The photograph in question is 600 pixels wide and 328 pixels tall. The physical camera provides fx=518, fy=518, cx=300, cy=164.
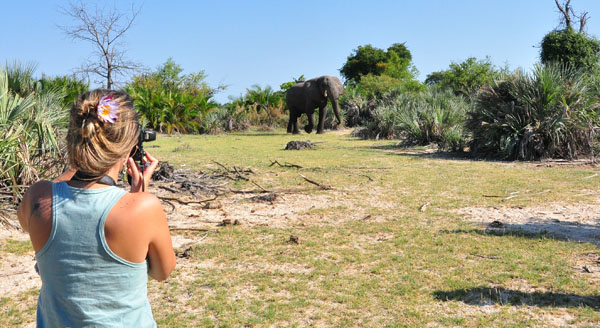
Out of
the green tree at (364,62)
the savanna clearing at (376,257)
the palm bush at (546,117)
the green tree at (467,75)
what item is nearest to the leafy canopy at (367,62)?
the green tree at (364,62)

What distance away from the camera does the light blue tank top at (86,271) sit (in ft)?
5.48

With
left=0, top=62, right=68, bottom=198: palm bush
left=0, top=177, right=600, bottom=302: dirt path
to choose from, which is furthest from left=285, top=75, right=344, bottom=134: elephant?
left=0, top=62, right=68, bottom=198: palm bush

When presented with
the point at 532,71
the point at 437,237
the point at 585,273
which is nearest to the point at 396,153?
the point at 532,71

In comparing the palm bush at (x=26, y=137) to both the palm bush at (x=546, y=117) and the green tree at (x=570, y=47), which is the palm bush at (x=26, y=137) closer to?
the palm bush at (x=546, y=117)

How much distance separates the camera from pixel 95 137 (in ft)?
5.48

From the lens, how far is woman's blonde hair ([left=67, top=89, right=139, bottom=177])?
1669 mm

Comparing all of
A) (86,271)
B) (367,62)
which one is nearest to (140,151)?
(86,271)

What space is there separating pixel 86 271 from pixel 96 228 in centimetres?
17

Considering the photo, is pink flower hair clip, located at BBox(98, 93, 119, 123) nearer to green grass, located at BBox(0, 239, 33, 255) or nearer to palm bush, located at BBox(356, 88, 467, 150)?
green grass, located at BBox(0, 239, 33, 255)

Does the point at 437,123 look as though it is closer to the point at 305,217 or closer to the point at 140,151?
the point at 305,217

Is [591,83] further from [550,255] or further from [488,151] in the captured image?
[550,255]

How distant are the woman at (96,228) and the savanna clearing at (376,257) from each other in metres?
1.90

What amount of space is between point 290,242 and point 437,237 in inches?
63.0

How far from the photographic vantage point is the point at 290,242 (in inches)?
217
